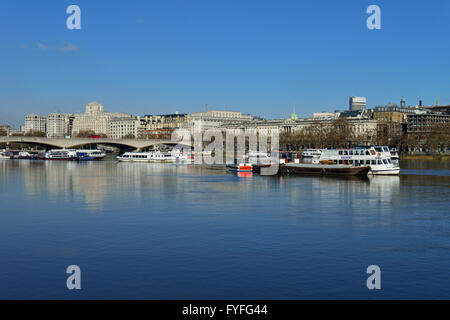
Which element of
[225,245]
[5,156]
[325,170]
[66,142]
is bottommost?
[225,245]

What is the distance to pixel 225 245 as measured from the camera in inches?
895

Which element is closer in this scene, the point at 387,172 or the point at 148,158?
the point at 387,172

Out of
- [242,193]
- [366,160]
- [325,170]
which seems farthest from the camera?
[325,170]

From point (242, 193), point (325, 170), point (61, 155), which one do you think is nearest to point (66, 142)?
point (61, 155)

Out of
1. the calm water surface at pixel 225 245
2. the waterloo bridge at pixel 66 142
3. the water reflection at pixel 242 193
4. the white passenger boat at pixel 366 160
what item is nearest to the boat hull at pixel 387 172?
the white passenger boat at pixel 366 160

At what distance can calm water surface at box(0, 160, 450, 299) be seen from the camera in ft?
55.7

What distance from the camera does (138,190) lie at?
4644 cm

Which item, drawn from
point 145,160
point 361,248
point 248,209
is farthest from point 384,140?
point 361,248

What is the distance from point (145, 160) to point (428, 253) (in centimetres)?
9620

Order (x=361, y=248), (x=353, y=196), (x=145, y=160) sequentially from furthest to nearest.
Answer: (x=145, y=160), (x=353, y=196), (x=361, y=248)

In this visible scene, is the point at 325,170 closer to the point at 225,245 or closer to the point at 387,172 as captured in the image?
the point at 387,172

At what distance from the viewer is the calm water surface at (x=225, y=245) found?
1697 cm

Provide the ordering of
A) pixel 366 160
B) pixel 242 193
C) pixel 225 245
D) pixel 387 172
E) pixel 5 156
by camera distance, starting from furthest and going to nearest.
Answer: pixel 5 156 < pixel 366 160 < pixel 387 172 < pixel 242 193 < pixel 225 245
